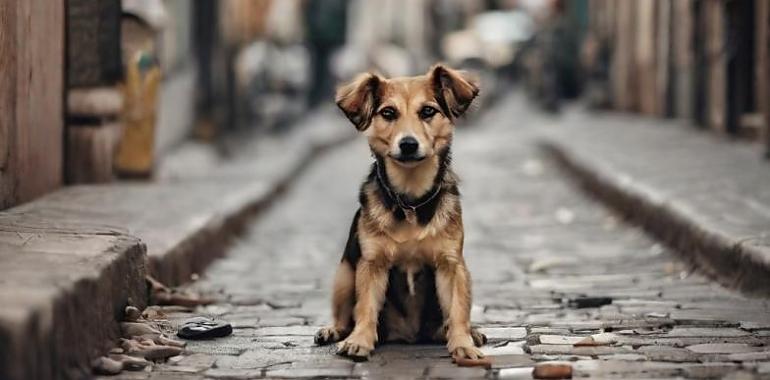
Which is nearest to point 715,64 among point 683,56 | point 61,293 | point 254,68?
point 683,56

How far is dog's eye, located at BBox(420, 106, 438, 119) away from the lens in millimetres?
5570

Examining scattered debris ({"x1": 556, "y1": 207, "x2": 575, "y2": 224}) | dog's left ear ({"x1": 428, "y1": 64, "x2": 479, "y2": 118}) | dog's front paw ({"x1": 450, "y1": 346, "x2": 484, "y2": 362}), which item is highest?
dog's left ear ({"x1": 428, "y1": 64, "x2": 479, "y2": 118})

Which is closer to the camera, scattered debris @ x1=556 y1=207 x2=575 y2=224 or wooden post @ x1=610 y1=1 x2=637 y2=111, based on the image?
scattered debris @ x1=556 y1=207 x2=575 y2=224

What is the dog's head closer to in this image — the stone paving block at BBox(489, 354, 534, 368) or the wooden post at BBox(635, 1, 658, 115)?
the stone paving block at BBox(489, 354, 534, 368)

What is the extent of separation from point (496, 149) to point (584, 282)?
12.9 meters

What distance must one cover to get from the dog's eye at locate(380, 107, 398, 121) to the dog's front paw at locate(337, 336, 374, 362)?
0.92 m

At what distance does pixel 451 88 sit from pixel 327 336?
122 cm

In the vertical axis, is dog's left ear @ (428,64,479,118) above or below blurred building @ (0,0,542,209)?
above

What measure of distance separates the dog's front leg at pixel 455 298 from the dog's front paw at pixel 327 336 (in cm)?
54

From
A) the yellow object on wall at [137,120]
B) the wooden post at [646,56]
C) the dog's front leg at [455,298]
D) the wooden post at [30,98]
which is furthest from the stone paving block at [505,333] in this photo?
the wooden post at [646,56]

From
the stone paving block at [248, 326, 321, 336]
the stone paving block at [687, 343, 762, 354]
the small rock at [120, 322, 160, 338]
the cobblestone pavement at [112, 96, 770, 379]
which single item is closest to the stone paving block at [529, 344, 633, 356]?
the cobblestone pavement at [112, 96, 770, 379]

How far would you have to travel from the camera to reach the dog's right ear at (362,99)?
570 cm

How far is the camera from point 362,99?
5.71 m

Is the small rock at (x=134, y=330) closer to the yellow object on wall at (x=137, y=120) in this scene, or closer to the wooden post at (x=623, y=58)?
the yellow object on wall at (x=137, y=120)
